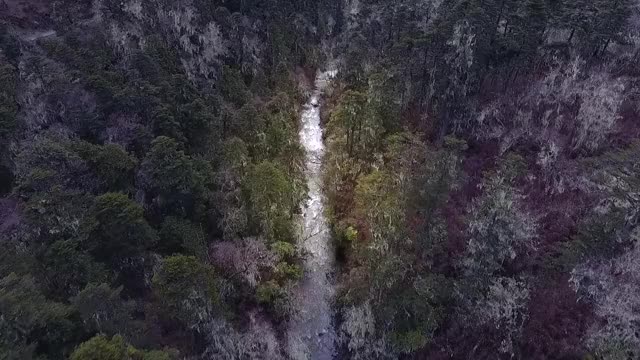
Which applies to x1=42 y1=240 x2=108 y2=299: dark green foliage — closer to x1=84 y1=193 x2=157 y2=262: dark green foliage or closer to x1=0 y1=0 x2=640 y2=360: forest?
x1=0 y1=0 x2=640 y2=360: forest

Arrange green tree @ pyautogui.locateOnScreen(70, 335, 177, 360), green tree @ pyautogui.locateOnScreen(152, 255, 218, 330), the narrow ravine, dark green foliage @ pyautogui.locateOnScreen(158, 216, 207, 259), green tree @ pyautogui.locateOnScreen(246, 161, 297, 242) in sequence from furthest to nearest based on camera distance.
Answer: green tree @ pyautogui.locateOnScreen(246, 161, 297, 242) < the narrow ravine < dark green foliage @ pyautogui.locateOnScreen(158, 216, 207, 259) < green tree @ pyautogui.locateOnScreen(152, 255, 218, 330) < green tree @ pyautogui.locateOnScreen(70, 335, 177, 360)

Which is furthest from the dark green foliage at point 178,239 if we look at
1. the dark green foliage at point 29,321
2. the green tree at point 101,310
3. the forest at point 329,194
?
the dark green foliage at point 29,321

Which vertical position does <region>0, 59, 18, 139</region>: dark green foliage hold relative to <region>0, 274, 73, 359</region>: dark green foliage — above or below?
above

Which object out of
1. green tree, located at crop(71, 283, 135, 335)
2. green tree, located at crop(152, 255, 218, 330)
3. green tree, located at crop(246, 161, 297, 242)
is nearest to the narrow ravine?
green tree, located at crop(246, 161, 297, 242)

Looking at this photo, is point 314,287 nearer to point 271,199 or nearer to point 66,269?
point 271,199

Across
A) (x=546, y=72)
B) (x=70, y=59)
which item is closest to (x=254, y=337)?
(x=70, y=59)

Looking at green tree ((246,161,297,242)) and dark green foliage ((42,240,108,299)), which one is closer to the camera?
dark green foliage ((42,240,108,299))

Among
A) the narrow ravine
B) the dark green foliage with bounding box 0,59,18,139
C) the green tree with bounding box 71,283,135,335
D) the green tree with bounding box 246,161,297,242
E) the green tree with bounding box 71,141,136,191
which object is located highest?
the dark green foliage with bounding box 0,59,18,139

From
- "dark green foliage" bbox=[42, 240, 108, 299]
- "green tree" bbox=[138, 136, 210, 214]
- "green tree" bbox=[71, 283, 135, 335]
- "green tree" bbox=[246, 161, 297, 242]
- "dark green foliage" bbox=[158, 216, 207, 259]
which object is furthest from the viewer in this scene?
"green tree" bbox=[246, 161, 297, 242]
